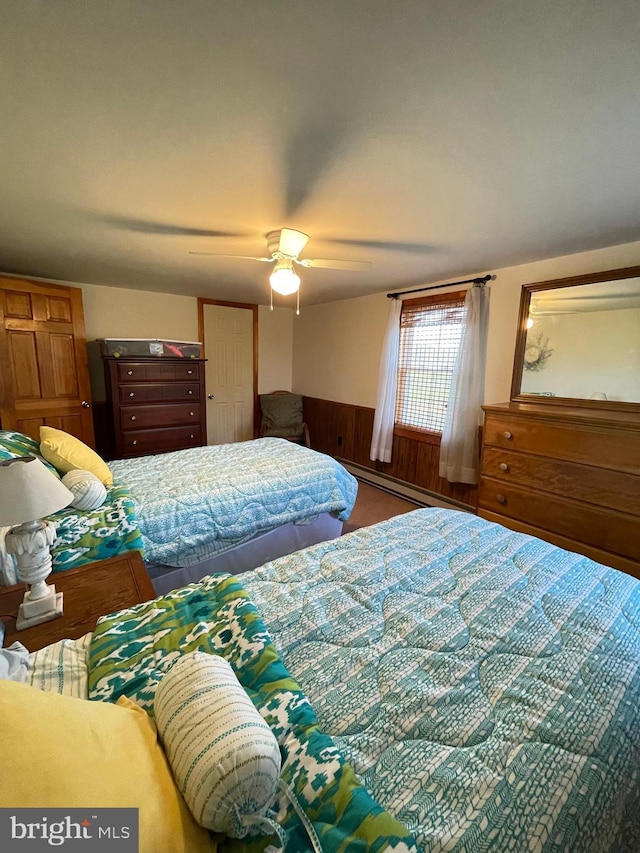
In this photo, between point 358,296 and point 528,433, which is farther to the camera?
point 358,296

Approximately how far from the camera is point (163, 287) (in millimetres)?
3924

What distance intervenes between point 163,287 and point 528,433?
12.7 ft

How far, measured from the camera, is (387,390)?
149 inches

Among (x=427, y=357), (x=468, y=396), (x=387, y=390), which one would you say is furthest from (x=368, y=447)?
(x=468, y=396)

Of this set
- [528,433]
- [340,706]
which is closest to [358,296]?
[528,433]

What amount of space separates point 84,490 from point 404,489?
117 inches

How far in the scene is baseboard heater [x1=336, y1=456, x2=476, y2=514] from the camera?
338 centimetres

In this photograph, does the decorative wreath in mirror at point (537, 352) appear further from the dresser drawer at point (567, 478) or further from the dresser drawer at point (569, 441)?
the dresser drawer at point (567, 478)

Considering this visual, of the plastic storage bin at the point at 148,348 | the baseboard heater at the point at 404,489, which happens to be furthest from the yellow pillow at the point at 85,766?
the plastic storage bin at the point at 148,348

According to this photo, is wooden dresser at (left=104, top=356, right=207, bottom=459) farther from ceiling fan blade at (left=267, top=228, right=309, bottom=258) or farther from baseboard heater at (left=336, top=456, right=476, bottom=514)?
ceiling fan blade at (left=267, top=228, right=309, bottom=258)

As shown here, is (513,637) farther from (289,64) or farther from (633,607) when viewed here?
(289,64)

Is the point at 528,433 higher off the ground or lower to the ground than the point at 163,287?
lower

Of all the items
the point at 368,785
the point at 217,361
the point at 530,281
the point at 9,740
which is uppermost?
the point at 530,281

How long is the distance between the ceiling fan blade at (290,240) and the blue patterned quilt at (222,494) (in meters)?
1.44
